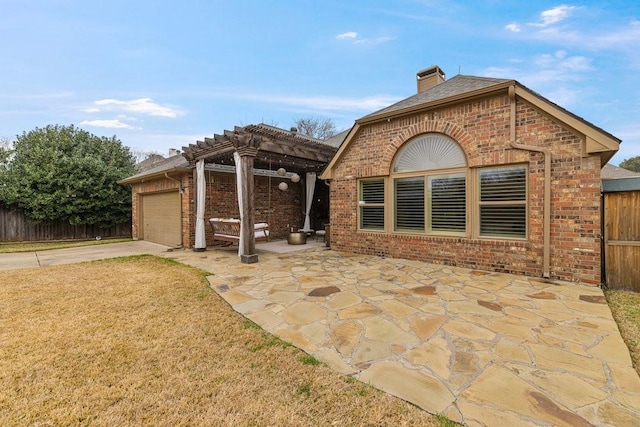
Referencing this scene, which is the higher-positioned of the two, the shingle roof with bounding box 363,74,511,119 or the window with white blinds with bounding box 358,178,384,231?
the shingle roof with bounding box 363,74,511,119


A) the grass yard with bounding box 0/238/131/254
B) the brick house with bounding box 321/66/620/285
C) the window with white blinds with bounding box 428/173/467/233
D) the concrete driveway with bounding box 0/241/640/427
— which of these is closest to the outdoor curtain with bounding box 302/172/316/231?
the brick house with bounding box 321/66/620/285

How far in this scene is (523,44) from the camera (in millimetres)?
9008

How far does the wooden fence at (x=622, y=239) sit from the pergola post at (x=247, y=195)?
7.49m

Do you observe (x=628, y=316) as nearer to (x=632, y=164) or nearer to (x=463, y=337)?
(x=463, y=337)

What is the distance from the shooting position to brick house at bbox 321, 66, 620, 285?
204 inches

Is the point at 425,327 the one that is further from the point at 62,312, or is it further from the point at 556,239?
the point at 62,312

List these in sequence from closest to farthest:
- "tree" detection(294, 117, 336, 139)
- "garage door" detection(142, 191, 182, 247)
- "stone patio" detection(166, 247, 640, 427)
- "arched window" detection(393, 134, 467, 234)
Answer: "stone patio" detection(166, 247, 640, 427), "arched window" detection(393, 134, 467, 234), "garage door" detection(142, 191, 182, 247), "tree" detection(294, 117, 336, 139)

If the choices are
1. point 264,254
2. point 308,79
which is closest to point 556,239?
point 264,254

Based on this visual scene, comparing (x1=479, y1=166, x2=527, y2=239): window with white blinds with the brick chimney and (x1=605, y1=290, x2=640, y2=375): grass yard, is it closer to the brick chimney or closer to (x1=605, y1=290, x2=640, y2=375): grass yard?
(x1=605, y1=290, x2=640, y2=375): grass yard

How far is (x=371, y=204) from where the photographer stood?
312 inches

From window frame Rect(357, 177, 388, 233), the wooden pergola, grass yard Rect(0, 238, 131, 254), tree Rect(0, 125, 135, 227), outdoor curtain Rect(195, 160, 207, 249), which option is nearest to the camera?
the wooden pergola

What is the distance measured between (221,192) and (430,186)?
739 centimetres

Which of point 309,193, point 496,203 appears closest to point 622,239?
point 496,203

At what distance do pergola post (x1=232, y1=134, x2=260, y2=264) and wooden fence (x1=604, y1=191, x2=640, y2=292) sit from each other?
7.49 metres
